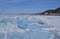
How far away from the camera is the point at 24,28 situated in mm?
1044

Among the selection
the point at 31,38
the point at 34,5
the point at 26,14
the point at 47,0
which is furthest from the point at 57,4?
the point at 31,38

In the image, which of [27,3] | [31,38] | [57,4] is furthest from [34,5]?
[31,38]

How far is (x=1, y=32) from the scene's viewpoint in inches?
41.3

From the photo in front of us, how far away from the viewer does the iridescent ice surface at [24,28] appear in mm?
1035

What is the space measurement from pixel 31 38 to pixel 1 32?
12.6 inches

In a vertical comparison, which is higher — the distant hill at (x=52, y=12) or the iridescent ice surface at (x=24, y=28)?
the distant hill at (x=52, y=12)

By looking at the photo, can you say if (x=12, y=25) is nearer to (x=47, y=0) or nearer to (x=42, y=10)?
(x=42, y=10)

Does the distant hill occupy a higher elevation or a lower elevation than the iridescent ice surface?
higher

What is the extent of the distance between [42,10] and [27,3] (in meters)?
0.18

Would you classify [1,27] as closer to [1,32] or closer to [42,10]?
[1,32]

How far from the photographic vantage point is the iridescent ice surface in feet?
3.40

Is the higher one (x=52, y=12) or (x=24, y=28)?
(x=52, y=12)

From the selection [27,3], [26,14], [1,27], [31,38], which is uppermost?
[27,3]

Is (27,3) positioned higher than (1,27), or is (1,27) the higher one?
(27,3)
